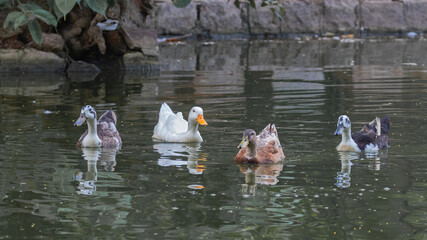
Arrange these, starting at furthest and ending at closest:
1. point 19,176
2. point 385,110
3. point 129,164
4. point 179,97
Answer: point 179,97, point 385,110, point 129,164, point 19,176

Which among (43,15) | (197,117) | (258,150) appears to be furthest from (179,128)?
(43,15)

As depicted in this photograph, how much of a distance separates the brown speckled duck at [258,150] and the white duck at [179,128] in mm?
1256

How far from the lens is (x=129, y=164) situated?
29.1 feet

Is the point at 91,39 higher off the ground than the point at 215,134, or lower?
higher

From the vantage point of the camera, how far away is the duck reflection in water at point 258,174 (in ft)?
25.4

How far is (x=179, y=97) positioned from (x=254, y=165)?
5799 mm

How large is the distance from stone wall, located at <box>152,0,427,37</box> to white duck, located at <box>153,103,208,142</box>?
17350 mm

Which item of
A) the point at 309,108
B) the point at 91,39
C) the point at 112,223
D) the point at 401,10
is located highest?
the point at 401,10

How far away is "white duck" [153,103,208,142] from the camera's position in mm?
Result: 10336

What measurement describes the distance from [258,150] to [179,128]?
77.8 inches

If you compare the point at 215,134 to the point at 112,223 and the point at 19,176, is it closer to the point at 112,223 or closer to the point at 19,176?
the point at 19,176

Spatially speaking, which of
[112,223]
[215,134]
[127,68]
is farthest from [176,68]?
[112,223]

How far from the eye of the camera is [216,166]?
875 centimetres

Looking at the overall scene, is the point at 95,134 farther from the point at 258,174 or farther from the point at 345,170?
the point at 345,170
